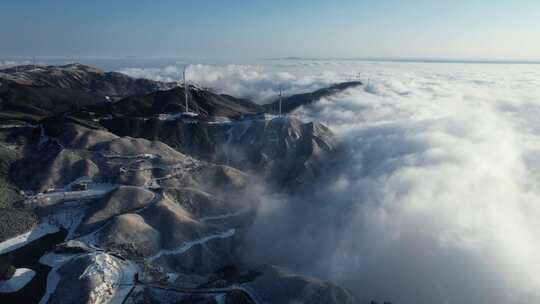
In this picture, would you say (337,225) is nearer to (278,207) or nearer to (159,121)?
(278,207)

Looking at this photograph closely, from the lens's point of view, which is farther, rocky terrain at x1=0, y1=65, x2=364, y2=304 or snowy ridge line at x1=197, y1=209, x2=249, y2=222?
snowy ridge line at x1=197, y1=209, x2=249, y2=222

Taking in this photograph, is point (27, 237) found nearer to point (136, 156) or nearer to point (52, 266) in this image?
point (52, 266)

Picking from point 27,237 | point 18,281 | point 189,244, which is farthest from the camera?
point 189,244

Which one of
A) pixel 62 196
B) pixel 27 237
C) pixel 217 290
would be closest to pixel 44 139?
pixel 62 196

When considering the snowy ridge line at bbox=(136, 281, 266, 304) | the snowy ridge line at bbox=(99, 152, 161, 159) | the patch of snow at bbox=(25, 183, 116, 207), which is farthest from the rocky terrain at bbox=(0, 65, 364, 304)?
the snowy ridge line at bbox=(99, 152, 161, 159)

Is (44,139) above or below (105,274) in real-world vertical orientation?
above

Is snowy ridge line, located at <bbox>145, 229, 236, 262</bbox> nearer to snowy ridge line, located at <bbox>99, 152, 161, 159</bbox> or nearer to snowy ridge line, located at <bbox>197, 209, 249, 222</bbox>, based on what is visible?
snowy ridge line, located at <bbox>197, 209, 249, 222</bbox>

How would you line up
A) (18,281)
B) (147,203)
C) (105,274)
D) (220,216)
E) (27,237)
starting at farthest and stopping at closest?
(220,216) < (147,203) < (27,237) < (18,281) < (105,274)
